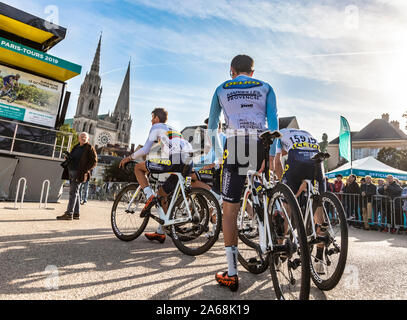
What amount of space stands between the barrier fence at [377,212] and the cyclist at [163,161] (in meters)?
9.45

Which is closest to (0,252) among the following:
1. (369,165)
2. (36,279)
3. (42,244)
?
(42,244)

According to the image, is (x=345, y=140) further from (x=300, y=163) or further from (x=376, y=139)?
(x=376, y=139)

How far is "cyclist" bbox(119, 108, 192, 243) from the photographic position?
13.9 ft

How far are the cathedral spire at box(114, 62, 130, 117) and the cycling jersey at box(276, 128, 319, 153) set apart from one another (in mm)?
149035

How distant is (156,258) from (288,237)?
6.43 feet

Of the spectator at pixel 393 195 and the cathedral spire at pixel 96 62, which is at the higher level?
the cathedral spire at pixel 96 62

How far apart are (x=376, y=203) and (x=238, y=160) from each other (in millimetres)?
10793

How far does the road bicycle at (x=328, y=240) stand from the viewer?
2.51 metres

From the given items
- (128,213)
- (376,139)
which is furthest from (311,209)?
(376,139)

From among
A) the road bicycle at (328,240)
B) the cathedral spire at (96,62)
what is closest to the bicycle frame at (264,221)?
the road bicycle at (328,240)

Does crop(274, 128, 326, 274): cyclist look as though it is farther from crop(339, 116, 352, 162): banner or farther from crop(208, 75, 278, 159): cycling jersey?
crop(339, 116, 352, 162): banner

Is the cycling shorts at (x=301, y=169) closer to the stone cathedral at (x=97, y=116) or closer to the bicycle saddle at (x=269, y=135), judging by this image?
the bicycle saddle at (x=269, y=135)

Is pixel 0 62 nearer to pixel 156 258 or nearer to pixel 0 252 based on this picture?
pixel 0 252

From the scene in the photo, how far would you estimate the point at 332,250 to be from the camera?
8.67ft
